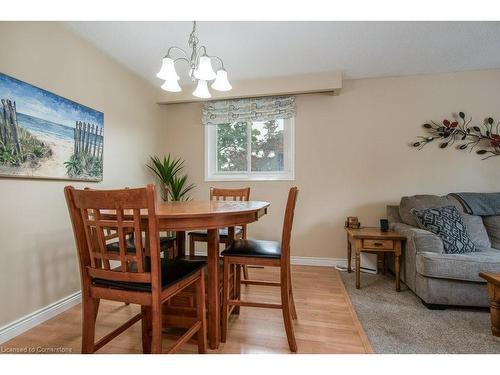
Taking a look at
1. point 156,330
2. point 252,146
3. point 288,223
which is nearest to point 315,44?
point 252,146

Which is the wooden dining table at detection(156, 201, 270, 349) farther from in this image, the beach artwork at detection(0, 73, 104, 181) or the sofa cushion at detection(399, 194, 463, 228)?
the sofa cushion at detection(399, 194, 463, 228)

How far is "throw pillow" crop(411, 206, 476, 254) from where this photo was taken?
206 centimetres

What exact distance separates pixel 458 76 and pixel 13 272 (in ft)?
14.9

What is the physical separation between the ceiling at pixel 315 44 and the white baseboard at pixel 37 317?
2226 mm

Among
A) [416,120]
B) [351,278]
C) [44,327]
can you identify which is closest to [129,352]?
[44,327]

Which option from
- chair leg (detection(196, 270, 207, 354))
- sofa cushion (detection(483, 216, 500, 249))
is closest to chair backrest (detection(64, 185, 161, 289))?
chair leg (detection(196, 270, 207, 354))

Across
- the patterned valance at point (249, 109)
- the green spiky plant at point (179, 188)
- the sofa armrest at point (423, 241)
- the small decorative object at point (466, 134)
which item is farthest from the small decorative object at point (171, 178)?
the small decorative object at point (466, 134)

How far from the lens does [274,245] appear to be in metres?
1.69

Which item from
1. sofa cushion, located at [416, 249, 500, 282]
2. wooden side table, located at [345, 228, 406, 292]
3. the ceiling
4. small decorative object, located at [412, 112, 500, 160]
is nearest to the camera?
sofa cushion, located at [416, 249, 500, 282]

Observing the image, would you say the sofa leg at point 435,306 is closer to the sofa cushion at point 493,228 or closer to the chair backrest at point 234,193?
Answer: the sofa cushion at point 493,228

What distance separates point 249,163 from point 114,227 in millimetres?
2426

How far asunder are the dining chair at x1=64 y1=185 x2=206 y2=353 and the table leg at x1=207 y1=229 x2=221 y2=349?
17cm

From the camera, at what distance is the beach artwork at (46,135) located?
158 cm

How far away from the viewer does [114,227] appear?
105cm
